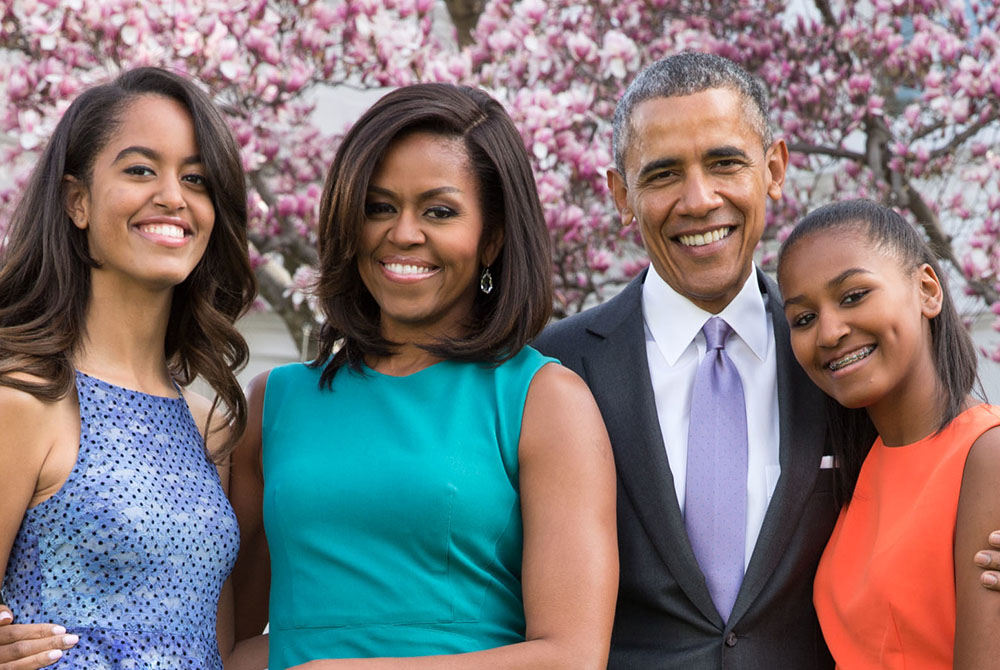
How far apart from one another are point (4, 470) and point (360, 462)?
67 cm

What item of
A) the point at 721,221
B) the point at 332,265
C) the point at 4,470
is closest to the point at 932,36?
the point at 721,221

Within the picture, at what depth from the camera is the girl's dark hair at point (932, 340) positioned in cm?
281

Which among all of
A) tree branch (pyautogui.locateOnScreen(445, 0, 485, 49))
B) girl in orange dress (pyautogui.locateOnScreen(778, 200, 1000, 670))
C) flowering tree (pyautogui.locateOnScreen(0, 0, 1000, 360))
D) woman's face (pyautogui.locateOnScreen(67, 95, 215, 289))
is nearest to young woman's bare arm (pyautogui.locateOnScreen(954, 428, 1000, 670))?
girl in orange dress (pyautogui.locateOnScreen(778, 200, 1000, 670))

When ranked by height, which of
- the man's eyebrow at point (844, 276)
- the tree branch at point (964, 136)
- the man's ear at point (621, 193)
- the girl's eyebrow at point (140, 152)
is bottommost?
the man's eyebrow at point (844, 276)

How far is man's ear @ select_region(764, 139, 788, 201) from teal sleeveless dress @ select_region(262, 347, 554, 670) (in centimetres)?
92

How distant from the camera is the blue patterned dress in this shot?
101 inches

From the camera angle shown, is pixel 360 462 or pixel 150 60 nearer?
pixel 360 462

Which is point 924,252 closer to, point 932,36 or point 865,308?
point 865,308

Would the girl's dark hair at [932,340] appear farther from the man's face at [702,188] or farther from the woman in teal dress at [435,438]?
the woman in teal dress at [435,438]

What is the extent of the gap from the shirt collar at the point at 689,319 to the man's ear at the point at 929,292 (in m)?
0.42

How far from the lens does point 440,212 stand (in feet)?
8.94

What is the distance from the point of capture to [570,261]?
5496 millimetres

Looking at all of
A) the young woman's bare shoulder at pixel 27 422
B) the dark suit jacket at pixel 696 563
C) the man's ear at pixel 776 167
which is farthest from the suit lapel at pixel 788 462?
the young woman's bare shoulder at pixel 27 422

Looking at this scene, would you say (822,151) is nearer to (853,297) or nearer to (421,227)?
(853,297)
